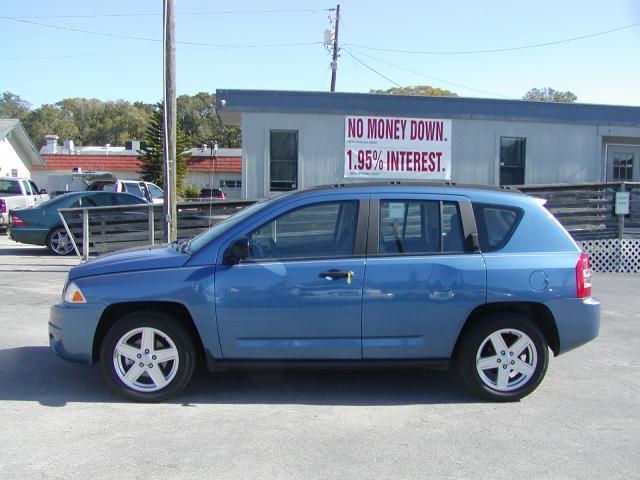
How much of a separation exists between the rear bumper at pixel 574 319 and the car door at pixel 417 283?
667mm

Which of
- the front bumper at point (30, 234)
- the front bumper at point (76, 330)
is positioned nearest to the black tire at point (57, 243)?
the front bumper at point (30, 234)

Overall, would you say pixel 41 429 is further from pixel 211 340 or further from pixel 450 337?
pixel 450 337

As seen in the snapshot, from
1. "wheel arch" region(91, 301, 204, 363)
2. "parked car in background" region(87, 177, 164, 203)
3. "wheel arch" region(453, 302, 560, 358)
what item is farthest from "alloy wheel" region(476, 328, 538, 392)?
"parked car in background" region(87, 177, 164, 203)

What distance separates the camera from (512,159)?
17.0 meters

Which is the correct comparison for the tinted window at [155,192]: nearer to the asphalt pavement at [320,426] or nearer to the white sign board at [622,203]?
the white sign board at [622,203]

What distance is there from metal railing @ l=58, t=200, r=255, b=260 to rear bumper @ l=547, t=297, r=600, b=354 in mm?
8560

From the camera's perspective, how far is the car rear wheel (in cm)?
1508

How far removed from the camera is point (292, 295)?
5074 mm

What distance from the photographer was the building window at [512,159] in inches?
663

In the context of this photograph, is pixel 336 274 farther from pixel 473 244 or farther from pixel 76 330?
pixel 76 330

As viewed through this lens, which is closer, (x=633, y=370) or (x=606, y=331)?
(x=633, y=370)

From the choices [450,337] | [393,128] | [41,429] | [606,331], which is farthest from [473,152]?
[41,429]

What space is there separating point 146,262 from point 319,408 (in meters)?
1.80

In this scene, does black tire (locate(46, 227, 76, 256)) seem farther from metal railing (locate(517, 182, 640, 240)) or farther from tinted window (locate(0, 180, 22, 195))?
metal railing (locate(517, 182, 640, 240))
